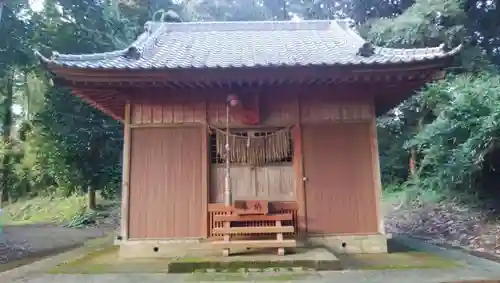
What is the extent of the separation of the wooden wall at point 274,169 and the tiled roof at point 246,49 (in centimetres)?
67

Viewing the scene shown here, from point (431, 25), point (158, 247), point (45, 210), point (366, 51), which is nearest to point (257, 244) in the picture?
point (158, 247)

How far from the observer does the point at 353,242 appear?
6.09m

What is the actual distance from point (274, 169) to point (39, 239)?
808 centimetres

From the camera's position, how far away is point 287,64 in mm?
5445

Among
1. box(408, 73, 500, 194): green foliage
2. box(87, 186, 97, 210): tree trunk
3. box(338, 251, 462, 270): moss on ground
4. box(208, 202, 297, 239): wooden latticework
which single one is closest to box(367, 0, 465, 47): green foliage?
box(408, 73, 500, 194): green foliage

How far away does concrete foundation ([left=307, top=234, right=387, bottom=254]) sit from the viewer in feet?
19.9

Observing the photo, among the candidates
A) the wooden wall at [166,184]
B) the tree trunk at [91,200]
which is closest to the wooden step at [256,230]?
the wooden wall at [166,184]

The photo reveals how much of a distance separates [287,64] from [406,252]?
3.50m

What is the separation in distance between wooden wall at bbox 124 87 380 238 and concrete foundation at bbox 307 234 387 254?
4.2 inches

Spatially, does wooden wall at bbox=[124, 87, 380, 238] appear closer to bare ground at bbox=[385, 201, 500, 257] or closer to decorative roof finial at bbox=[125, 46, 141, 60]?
decorative roof finial at bbox=[125, 46, 141, 60]

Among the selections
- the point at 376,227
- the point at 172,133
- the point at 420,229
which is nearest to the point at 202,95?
the point at 172,133

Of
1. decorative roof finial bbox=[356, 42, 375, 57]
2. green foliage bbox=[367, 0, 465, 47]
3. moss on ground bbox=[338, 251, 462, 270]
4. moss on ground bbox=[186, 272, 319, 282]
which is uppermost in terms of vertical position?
green foliage bbox=[367, 0, 465, 47]

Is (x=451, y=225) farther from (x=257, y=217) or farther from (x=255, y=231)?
(x=255, y=231)

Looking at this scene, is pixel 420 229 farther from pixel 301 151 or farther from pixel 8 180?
pixel 8 180
